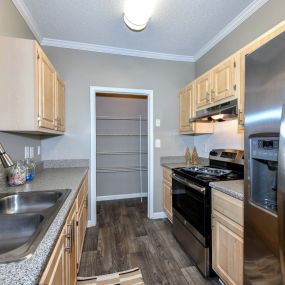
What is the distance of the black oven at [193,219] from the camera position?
1.67m

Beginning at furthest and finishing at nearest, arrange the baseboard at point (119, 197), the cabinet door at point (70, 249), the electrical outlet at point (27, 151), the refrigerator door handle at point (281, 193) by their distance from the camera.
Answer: the baseboard at point (119, 197)
the electrical outlet at point (27, 151)
the cabinet door at point (70, 249)
the refrigerator door handle at point (281, 193)

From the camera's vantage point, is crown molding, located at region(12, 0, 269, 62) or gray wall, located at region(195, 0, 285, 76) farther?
crown molding, located at region(12, 0, 269, 62)

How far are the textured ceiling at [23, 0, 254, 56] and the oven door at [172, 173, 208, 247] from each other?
1.81 metres

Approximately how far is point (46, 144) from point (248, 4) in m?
2.93

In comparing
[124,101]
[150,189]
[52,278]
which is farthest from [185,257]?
[124,101]

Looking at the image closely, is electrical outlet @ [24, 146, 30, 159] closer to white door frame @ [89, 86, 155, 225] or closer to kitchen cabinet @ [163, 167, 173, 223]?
white door frame @ [89, 86, 155, 225]

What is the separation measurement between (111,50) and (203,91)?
1.52 meters

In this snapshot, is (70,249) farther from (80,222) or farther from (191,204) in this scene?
(191,204)

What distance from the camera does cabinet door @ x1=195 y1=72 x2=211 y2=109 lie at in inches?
86.0

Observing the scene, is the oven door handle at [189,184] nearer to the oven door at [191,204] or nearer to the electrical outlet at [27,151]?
the oven door at [191,204]

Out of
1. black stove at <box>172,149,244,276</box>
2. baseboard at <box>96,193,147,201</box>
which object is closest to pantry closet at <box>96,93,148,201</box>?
baseboard at <box>96,193,147,201</box>

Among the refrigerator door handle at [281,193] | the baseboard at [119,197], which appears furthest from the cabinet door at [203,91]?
the baseboard at [119,197]

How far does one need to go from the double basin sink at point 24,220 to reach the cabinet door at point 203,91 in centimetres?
180

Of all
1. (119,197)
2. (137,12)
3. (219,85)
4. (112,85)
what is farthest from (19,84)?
(119,197)
